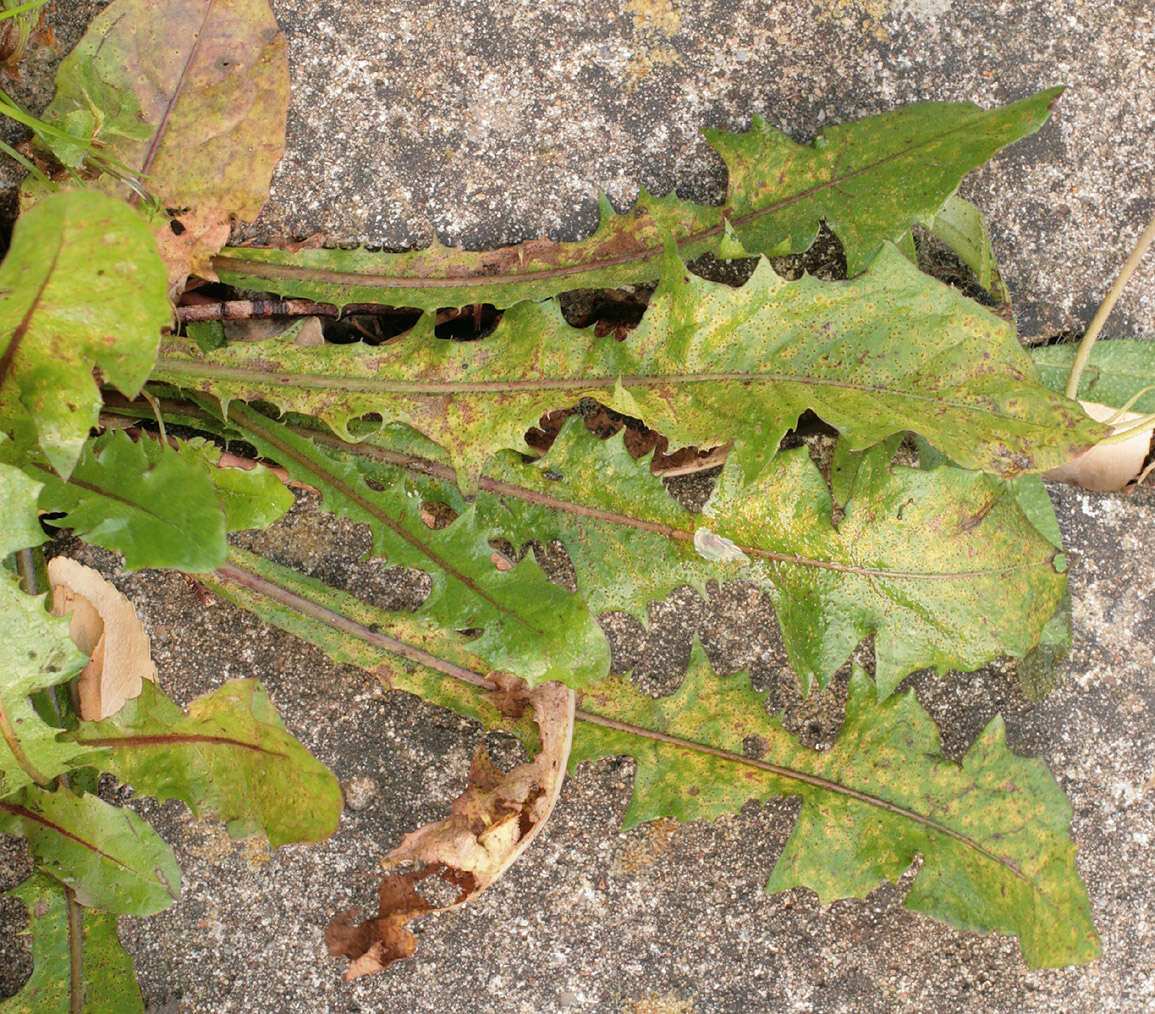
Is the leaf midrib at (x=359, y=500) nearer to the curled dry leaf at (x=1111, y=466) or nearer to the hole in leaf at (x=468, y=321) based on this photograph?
the hole in leaf at (x=468, y=321)

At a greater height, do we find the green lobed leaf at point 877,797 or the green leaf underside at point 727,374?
the green leaf underside at point 727,374

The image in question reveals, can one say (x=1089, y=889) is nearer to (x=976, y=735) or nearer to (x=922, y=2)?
(x=976, y=735)

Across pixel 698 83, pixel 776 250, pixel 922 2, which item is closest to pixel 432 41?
pixel 698 83

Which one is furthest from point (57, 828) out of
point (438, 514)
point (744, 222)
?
point (744, 222)

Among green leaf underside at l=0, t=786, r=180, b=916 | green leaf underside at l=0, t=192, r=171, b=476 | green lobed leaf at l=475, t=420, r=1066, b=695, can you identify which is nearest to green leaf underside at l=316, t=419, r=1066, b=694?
green lobed leaf at l=475, t=420, r=1066, b=695

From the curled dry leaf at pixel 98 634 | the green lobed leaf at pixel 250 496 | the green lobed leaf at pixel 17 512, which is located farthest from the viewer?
the curled dry leaf at pixel 98 634

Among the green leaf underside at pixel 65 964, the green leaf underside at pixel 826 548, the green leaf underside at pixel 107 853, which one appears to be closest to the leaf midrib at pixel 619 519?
the green leaf underside at pixel 826 548

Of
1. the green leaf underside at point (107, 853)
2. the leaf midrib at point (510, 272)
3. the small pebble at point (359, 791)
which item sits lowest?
the small pebble at point (359, 791)
